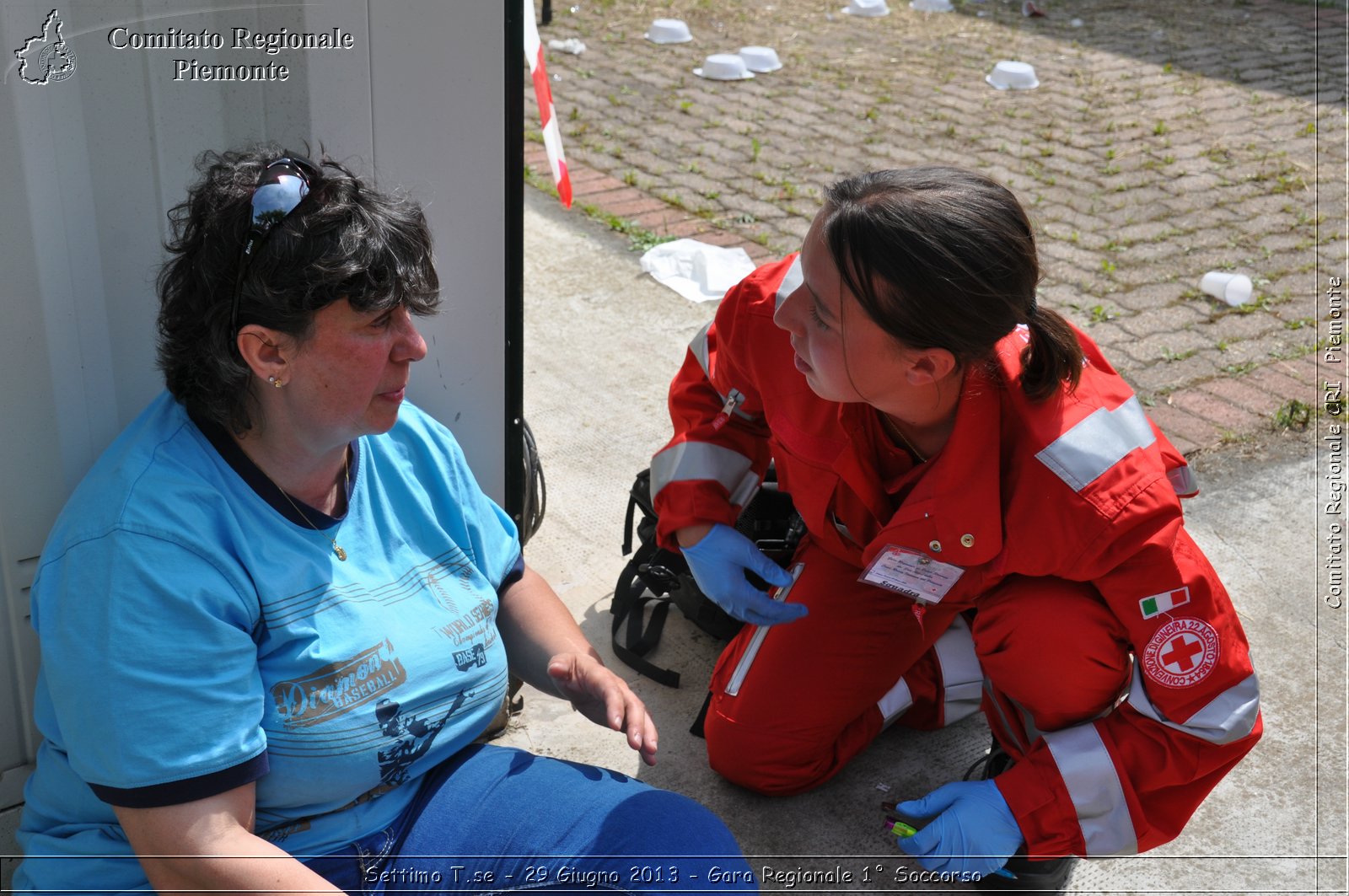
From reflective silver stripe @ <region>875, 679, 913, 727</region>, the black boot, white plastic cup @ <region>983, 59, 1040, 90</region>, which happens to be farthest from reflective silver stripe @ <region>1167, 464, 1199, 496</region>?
white plastic cup @ <region>983, 59, 1040, 90</region>

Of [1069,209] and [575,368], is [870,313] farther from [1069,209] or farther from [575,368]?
[1069,209]

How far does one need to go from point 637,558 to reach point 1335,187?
170 inches

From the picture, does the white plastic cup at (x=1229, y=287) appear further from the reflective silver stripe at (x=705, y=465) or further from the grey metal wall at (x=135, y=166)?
the grey metal wall at (x=135, y=166)

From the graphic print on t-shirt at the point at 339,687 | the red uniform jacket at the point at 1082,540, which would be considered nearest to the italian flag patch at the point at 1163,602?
the red uniform jacket at the point at 1082,540

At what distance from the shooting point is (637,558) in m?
2.55

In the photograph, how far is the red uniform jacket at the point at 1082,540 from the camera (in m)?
1.78

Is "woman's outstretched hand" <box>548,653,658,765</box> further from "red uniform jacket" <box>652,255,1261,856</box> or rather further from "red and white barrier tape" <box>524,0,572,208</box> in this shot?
"red and white barrier tape" <box>524,0,572,208</box>

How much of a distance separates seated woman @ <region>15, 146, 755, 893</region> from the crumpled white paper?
7.97 feet

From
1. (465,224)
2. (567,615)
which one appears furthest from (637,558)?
(465,224)

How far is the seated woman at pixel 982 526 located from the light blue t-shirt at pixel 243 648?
63 centimetres

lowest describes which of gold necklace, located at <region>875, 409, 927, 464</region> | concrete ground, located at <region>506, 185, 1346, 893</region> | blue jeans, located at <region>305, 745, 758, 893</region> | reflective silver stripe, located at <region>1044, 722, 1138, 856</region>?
concrete ground, located at <region>506, 185, 1346, 893</region>

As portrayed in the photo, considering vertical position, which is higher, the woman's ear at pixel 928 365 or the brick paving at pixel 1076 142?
the woman's ear at pixel 928 365

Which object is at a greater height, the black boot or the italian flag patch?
the italian flag patch

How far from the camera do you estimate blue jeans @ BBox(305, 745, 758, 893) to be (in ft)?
5.13
